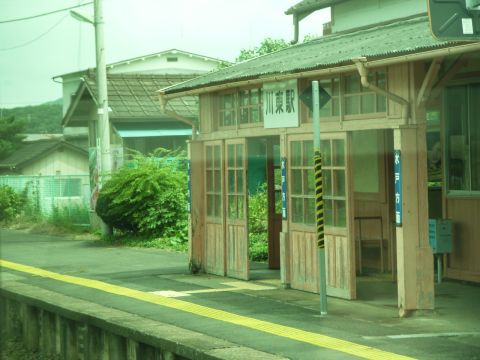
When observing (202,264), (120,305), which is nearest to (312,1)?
(202,264)

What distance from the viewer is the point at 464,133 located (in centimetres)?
1299

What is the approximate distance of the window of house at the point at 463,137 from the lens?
12.8 m

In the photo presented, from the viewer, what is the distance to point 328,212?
480 inches

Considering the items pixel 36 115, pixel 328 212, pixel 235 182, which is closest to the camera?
pixel 328 212

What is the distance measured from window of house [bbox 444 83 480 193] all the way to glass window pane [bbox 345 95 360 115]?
6.52ft

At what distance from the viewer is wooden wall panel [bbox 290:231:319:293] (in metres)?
12.5

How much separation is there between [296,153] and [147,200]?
8745 millimetres

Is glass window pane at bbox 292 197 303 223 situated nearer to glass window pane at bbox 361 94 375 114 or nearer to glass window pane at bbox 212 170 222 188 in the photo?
glass window pane at bbox 361 94 375 114

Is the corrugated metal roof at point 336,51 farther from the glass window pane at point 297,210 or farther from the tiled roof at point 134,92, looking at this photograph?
the tiled roof at point 134,92

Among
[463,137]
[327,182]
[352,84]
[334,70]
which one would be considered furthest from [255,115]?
[463,137]

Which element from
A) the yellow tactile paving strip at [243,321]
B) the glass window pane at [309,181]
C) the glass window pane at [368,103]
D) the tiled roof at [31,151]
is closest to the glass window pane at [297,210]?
the glass window pane at [309,181]

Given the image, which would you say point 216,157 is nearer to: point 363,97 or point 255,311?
point 363,97

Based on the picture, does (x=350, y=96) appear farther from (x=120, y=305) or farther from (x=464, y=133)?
(x=120, y=305)

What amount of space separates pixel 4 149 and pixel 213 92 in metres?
8.70
